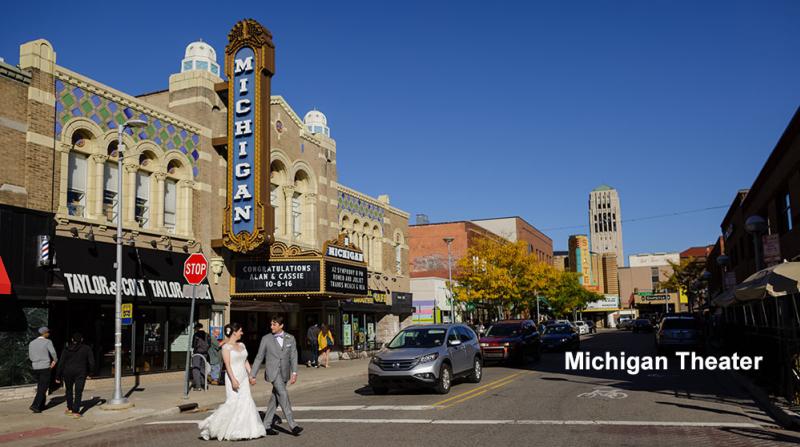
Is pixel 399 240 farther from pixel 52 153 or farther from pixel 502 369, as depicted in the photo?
pixel 52 153

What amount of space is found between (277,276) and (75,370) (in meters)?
12.4

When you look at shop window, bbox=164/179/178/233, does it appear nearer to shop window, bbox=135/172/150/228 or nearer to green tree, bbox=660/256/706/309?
shop window, bbox=135/172/150/228

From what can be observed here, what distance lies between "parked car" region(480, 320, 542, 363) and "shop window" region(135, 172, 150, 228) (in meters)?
12.3

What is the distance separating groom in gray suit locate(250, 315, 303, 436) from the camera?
439 inches

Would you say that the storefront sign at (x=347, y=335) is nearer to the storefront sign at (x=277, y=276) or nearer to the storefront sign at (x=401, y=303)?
the storefront sign at (x=401, y=303)

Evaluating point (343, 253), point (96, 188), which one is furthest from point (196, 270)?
point (343, 253)

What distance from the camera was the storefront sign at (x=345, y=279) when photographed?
27047 millimetres

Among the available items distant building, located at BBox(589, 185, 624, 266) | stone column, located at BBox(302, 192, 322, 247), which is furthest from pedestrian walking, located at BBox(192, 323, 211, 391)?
distant building, located at BBox(589, 185, 624, 266)

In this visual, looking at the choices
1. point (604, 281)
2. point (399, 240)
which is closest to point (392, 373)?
point (399, 240)

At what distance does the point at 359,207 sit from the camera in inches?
1468

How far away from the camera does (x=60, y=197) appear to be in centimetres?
1903

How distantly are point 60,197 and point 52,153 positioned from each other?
1.21 meters

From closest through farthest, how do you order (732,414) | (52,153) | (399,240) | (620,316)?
(732,414), (52,153), (399,240), (620,316)

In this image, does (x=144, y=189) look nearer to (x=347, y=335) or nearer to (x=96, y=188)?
(x=96, y=188)
